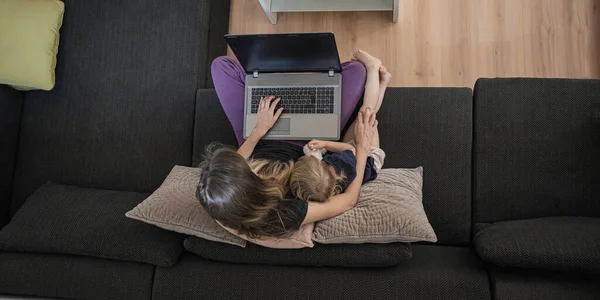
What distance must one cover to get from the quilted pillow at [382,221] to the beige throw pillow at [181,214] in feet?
0.97

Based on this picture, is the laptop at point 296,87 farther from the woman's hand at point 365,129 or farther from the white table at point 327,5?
the white table at point 327,5

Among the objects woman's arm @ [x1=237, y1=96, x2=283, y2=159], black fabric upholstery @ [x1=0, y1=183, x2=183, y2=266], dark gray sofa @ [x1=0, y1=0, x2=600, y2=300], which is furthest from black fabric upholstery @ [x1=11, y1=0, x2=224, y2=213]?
woman's arm @ [x1=237, y1=96, x2=283, y2=159]

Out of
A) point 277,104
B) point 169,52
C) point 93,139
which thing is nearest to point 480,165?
point 277,104

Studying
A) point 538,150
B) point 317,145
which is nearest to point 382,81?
point 317,145

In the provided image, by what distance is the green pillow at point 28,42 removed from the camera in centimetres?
195

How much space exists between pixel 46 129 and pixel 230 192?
1175 millimetres

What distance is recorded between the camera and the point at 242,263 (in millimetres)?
1606

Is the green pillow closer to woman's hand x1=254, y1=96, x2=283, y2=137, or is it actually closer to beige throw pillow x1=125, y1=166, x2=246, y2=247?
beige throw pillow x1=125, y1=166, x2=246, y2=247

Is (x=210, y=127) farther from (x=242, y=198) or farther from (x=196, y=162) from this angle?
(x=242, y=198)

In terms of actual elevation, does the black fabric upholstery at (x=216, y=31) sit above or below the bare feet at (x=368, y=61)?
above

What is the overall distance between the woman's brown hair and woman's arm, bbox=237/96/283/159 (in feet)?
1.02

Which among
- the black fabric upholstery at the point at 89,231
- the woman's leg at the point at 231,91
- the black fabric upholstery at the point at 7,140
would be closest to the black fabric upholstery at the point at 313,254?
the black fabric upholstery at the point at 89,231

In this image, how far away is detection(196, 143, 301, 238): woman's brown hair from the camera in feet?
4.51

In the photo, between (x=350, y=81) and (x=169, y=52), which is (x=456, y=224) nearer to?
(x=350, y=81)
